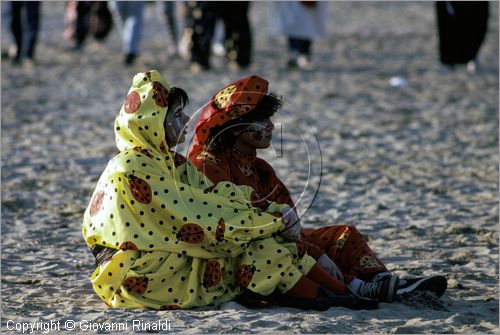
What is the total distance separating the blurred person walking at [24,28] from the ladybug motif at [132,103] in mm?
9873

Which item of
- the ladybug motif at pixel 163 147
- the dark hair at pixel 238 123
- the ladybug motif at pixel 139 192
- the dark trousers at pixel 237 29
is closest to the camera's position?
the ladybug motif at pixel 139 192

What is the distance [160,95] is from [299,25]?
31.7ft

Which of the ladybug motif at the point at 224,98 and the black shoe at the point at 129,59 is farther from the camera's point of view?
the black shoe at the point at 129,59

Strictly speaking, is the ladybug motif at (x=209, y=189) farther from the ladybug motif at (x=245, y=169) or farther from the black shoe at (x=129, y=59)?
the black shoe at (x=129, y=59)

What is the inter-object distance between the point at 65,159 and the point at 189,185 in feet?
13.3

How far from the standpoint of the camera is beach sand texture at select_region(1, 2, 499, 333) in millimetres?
4777

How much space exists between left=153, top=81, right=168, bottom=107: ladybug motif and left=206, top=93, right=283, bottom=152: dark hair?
0.34m

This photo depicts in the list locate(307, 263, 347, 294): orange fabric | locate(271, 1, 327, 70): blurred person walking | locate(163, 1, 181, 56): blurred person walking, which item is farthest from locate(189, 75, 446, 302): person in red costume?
locate(163, 1, 181, 56): blurred person walking

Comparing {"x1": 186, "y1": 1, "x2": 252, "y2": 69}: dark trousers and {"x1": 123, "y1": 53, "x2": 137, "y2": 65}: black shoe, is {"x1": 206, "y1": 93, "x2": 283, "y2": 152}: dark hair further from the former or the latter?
{"x1": 123, "y1": 53, "x2": 137, "y2": 65}: black shoe

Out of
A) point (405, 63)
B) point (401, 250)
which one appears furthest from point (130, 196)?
point (405, 63)

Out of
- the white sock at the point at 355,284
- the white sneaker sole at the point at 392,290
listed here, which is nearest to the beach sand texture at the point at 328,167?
the white sneaker sole at the point at 392,290

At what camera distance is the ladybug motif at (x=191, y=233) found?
4613 millimetres

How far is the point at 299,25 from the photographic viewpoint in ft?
46.7

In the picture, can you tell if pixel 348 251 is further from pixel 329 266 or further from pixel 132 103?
pixel 132 103
